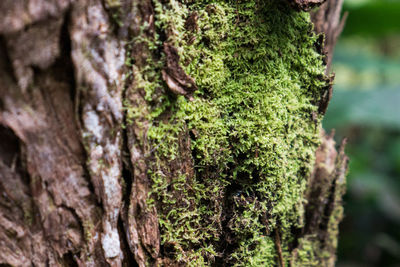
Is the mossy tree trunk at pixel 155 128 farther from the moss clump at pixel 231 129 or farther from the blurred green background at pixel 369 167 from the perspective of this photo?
the blurred green background at pixel 369 167

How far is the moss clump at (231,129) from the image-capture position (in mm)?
827

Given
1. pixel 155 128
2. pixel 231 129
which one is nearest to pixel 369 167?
pixel 231 129

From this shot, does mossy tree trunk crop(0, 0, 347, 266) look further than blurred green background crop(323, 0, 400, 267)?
No

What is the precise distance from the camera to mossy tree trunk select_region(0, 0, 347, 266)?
65cm

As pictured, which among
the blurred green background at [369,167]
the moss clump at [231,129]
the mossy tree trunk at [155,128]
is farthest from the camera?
the blurred green background at [369,167]

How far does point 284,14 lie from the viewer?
91 centimetres

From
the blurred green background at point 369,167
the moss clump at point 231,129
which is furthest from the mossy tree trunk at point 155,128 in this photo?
the blurred green background at point 369,167

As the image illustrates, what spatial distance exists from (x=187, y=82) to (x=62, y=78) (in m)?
0.31

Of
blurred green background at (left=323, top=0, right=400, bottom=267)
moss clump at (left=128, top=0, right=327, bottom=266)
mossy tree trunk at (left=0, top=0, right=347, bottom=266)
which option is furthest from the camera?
blurred green background at (left=323, top=0, right=400, bottom=267)

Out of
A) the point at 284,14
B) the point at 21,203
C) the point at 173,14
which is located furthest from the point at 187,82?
the point at 21,203

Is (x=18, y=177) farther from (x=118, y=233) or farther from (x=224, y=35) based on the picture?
(x=224, y=35)

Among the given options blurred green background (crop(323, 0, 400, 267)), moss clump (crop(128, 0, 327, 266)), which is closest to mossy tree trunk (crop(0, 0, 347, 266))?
moss clump (crop(128, 0, 327, 266))

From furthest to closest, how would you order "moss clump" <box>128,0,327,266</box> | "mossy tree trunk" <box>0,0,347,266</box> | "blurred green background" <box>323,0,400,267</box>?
"blurred green background" <box>323,0,400,267</box> → "moss clump" <box>128,0,327,266</box> → "mossy tree trunk" <box>0,0,347,266</box>

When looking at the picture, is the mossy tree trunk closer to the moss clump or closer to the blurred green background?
the moss clump
